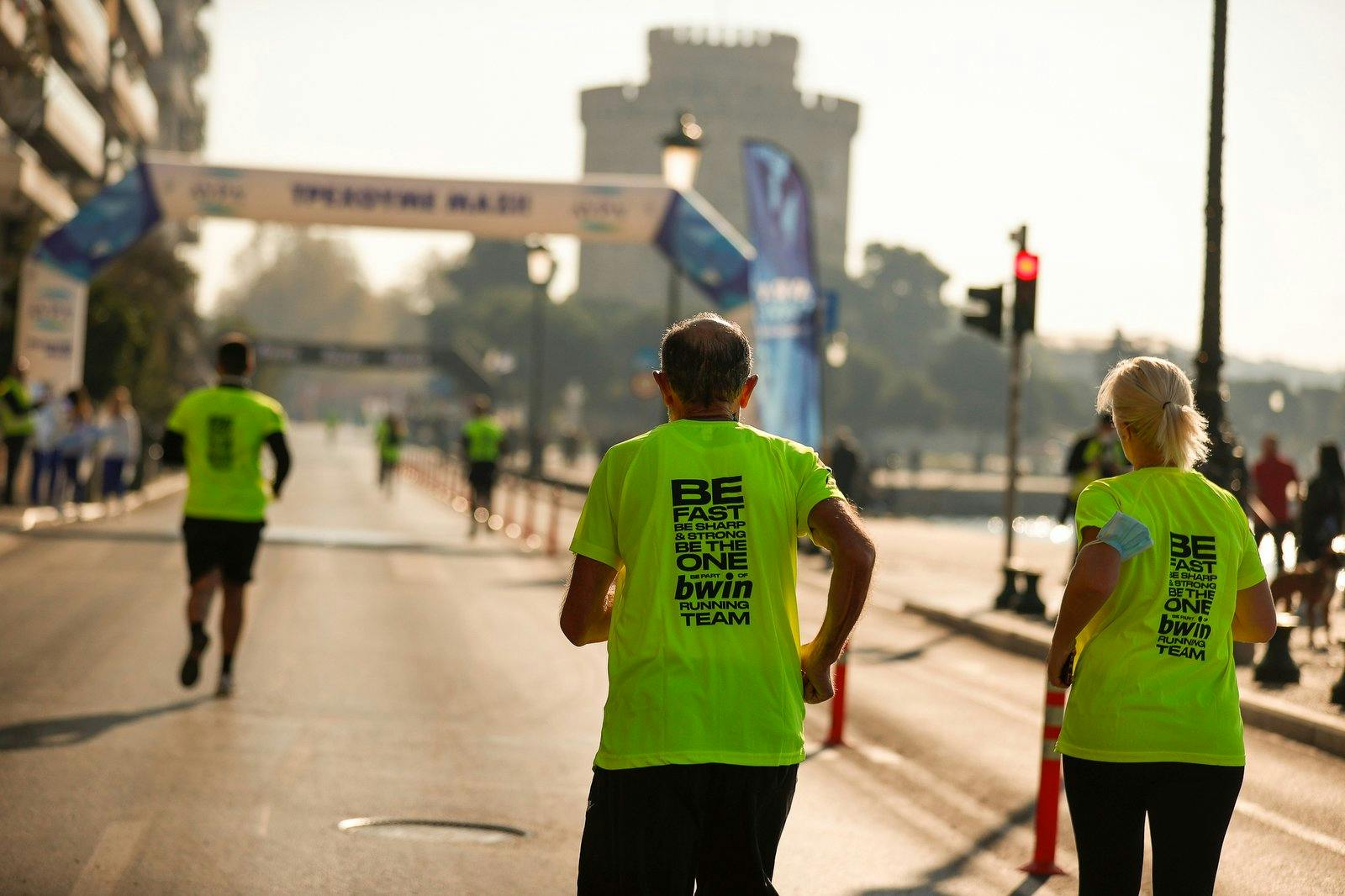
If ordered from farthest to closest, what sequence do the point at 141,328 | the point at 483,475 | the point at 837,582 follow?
the point at 141,328 → the point at 483,475 → the point at 837,582

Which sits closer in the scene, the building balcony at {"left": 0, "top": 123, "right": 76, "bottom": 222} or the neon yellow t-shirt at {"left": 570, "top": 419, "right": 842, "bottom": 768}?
the neon yellow t-shirt at {"left": 570, "top": 419, "right": 842, "bottom": 768}

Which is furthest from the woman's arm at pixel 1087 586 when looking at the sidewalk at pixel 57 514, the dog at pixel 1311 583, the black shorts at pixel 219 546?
the sidewalk at pixel 57 514

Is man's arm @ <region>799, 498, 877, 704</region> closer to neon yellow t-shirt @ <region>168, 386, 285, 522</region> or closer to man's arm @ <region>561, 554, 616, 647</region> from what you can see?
man's arm @ <region>561, 554, 616, 647</region>

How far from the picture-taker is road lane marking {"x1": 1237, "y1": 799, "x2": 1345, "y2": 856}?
7828 millimetres

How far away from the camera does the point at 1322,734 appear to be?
10688 mm

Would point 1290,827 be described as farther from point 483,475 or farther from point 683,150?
point 483,475

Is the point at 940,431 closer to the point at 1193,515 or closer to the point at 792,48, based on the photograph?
the point at 792,48

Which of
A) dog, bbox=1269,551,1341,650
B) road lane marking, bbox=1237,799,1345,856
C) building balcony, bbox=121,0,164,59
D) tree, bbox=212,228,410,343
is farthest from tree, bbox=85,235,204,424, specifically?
tree, bbox=212,228,410,343

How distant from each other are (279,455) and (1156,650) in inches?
260

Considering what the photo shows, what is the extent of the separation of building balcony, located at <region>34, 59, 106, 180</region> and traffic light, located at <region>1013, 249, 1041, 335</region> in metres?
30.8

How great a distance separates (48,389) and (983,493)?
68786 millimetres

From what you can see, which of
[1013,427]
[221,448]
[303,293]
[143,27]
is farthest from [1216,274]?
[303,293]

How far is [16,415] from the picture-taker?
76.6ft

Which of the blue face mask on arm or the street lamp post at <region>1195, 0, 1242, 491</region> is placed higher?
the street lamp post at <region>1195, 0, 1242, 491</region>
